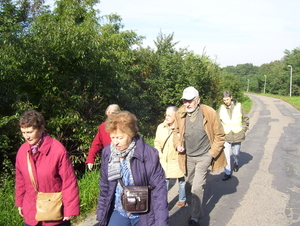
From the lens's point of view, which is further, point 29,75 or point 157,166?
point 29,75

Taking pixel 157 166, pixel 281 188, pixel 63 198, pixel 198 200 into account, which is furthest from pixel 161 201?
pixel 281 188

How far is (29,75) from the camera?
612 cm

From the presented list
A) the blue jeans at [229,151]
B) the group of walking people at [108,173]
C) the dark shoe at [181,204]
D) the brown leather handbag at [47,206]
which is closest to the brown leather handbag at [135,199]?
the group of walking people at [108,173]

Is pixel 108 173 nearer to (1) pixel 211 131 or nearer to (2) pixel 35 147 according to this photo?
(2) pixel 35 147

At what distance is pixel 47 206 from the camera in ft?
8.98

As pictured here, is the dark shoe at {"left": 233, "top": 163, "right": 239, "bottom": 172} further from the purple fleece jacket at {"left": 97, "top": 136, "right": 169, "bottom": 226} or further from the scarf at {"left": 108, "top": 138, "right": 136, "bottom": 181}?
the scarf at {"left": 108, "top": 138, "right": 136, "bottom": 181}

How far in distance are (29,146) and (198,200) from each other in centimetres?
248

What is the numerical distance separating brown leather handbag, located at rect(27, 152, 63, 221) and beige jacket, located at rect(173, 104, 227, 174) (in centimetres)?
213

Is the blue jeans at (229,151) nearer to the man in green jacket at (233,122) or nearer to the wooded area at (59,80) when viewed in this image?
the man in green jacket at (233,122)

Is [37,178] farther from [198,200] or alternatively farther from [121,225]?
[198,200]

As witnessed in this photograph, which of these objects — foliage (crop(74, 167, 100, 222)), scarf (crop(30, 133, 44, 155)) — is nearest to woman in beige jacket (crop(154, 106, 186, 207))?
foliage (crop(74, 167, 100, 222))

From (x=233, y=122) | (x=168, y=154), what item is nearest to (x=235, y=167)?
(x=233, y=122)

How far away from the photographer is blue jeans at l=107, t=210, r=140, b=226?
8.95ft

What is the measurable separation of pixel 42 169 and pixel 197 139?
2.31 m
